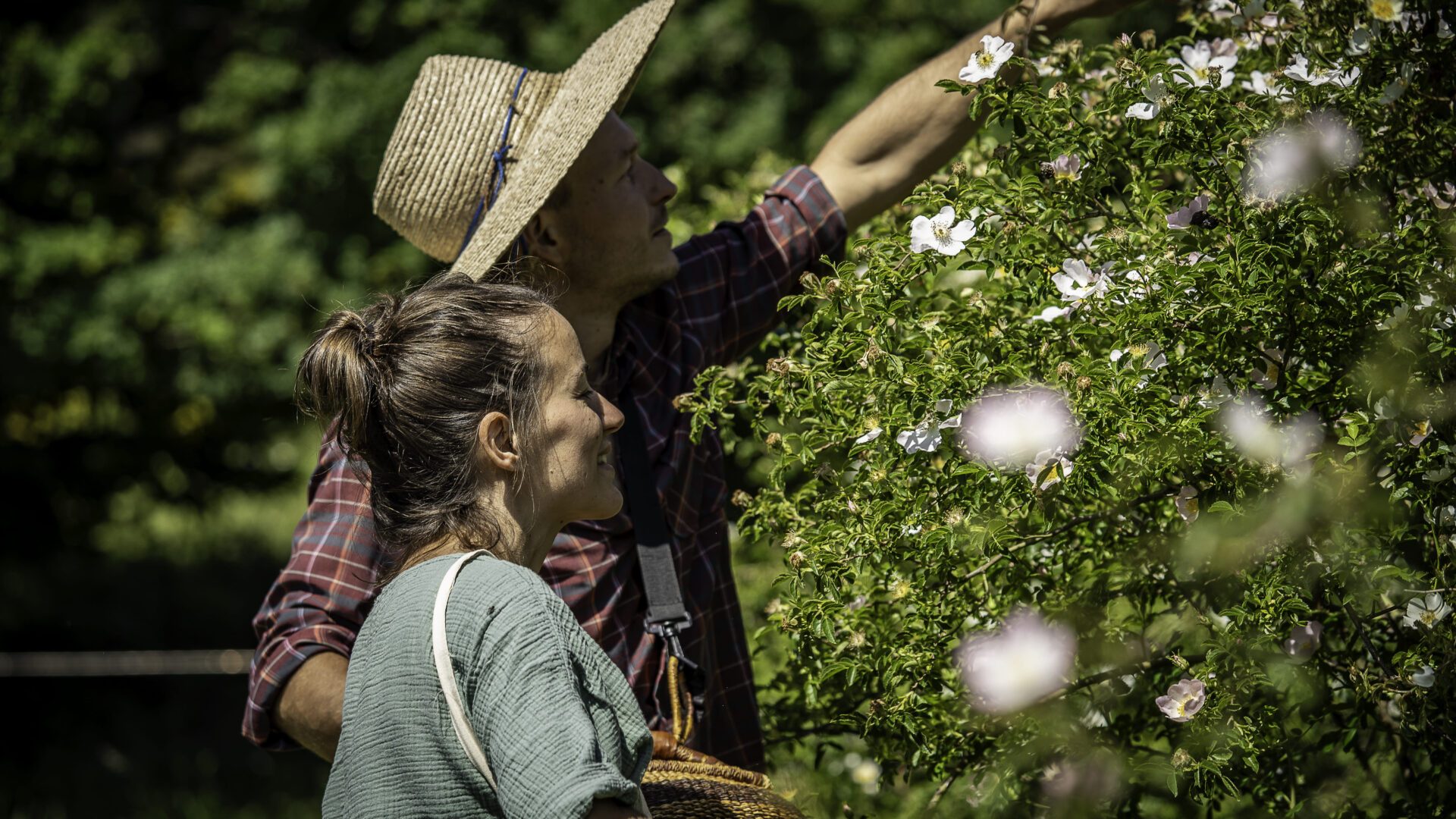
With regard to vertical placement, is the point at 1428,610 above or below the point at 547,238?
below

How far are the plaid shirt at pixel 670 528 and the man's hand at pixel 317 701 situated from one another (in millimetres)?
20

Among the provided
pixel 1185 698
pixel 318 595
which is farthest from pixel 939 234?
pixel 318 595

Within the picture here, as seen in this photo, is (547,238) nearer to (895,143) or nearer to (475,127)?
(475,127)

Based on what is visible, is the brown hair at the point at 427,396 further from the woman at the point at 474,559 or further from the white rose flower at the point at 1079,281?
the white rose flower at the point at 1079,281

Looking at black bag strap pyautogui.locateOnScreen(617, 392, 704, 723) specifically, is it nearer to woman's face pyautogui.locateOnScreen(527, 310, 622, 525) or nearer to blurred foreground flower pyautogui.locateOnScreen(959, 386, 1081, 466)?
woman's face pyautogui.locateOnScreen(527, 310, 622, 525)

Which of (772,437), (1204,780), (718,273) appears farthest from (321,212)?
(1204,780)

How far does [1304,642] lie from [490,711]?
987 millimetres

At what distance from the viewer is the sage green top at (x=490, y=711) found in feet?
4.05

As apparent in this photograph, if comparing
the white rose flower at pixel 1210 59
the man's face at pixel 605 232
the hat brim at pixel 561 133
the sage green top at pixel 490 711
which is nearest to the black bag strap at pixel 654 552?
the man's face at pixel 605 232

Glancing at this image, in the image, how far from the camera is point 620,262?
2.15m

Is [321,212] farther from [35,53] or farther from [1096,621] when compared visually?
[1096,621]

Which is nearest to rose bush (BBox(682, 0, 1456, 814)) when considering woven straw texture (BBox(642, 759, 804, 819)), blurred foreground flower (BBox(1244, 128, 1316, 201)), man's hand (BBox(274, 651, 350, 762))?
blurred foreground flower (BBox(1244, 128, 1316, 201))

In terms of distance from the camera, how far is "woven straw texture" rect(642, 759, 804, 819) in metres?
1.52

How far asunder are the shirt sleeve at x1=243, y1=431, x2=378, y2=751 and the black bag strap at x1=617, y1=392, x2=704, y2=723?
397 millimetres
